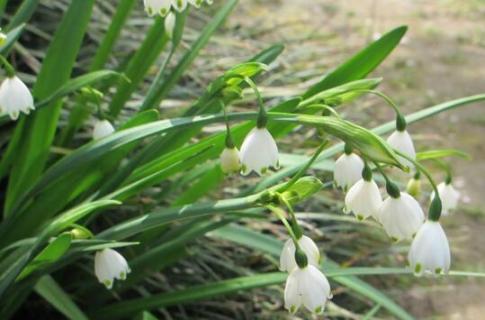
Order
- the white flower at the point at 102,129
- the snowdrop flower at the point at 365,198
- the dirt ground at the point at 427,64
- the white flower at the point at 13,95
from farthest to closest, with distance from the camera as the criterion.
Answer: the dirt ground at the point at 427,64, the white flower at the point at 102,129, the white flower at the point at 13,95, the snowdrop flower at the point at 365,198

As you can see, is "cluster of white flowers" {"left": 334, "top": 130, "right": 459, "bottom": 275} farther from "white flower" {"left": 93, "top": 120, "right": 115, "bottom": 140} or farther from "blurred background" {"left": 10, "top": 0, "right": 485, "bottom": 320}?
→ "blurred background" {"left": 10, "top": 0, "right": 485, "bottom": 320}

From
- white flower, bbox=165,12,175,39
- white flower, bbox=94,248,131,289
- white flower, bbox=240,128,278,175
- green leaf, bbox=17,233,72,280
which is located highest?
white flower, bbox=165,12,175,39

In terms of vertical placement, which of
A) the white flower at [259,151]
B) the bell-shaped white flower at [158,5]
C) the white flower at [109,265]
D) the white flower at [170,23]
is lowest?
the white flower at [109,265]

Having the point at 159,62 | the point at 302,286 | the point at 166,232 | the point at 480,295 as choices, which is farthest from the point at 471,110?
the point at 302,286

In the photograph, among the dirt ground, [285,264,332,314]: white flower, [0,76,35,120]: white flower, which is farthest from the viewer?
the dirt ground

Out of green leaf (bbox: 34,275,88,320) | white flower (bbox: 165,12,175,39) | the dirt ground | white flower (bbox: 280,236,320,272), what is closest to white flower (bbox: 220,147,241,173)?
white flower (bbox: 280,236,320,272)

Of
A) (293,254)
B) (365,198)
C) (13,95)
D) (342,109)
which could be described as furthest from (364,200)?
(342,109)

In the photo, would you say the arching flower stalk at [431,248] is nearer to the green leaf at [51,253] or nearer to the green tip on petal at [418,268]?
the green tip on petal at [418,268]

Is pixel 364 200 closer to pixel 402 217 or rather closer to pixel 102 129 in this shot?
pixel 402 217

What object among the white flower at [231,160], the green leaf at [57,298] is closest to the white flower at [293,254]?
the white flower at [231,160]
